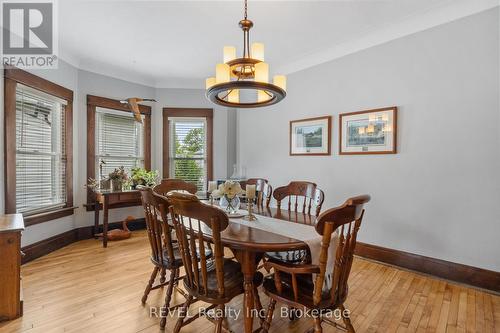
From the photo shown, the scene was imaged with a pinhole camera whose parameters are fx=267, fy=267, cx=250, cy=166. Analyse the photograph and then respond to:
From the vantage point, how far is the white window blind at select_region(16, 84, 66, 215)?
3141mm

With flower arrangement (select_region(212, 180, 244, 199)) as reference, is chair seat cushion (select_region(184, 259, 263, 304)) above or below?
below

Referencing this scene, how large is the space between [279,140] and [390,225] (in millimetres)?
2000

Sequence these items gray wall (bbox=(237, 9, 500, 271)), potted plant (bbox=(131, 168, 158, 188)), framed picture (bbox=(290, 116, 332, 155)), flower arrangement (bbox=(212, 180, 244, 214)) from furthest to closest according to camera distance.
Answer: potted plant (bbox=(131, 168, 158, 188)), framed picture (bbox=(290, 116, 332, 155)), gray wall (bbox=(237, 9, 500, 271)), flower arrangement (bbox=(212, 180, 244, 214))

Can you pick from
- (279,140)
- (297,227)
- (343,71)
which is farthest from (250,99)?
(297,227)

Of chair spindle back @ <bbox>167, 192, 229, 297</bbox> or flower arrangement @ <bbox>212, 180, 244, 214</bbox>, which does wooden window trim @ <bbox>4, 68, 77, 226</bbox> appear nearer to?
flower arrangement @ <bbox>212, 180, 244, 214</bbox>

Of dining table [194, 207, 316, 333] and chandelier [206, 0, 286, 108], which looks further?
chandelier [206, 0, 286, 108]

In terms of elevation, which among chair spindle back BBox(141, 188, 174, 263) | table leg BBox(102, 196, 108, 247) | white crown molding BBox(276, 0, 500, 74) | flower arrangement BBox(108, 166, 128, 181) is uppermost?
white crown molding BBox(276, 0, 500, 74)

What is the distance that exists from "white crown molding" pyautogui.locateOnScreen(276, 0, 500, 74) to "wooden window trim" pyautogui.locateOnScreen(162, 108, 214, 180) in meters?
1.87

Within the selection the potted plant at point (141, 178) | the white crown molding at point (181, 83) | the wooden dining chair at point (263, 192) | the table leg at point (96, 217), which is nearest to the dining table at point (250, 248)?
the wooden dining chair at point (263, 192)

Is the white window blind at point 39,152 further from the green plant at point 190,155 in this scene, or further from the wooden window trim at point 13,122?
→ the green plant at point 190,155

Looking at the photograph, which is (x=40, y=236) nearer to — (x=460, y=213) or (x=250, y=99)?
(x=250, y=99)

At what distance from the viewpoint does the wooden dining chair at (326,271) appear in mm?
1357

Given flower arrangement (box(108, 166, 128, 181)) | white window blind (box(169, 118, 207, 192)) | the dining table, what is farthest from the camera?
white window blind (box(169, 118, 207, 192))

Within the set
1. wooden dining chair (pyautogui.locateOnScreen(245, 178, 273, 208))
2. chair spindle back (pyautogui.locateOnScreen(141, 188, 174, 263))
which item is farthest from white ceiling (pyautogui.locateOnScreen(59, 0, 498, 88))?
chair spindle back (pyautogui.locateOnScreen(141, 188, 174, 263))
